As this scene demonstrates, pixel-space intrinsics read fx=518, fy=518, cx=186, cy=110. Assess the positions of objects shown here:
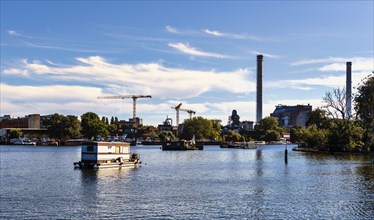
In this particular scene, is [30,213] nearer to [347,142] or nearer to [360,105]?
[360,105]

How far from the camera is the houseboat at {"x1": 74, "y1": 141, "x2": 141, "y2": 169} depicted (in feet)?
280

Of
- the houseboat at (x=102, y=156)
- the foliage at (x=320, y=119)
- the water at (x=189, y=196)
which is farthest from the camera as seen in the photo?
the foliage at (x=320, y=119)

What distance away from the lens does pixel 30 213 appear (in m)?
41.1

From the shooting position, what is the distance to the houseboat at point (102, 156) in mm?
85281

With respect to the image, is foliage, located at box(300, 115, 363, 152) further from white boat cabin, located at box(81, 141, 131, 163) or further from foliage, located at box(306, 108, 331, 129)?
white boat cabin, located at box(81, 141, 131, 163)

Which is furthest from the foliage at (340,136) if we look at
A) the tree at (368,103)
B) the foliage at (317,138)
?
the tree at (368,103)

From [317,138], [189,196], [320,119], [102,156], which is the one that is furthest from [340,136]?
[189,196]

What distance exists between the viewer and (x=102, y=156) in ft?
286

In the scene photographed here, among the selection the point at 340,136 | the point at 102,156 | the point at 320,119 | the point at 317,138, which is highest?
the point at 320,119

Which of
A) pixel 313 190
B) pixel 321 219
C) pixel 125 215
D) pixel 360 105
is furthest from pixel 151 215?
pixel 360 105

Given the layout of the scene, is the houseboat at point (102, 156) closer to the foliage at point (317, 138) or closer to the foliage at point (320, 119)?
the foliage at point (317, 138)

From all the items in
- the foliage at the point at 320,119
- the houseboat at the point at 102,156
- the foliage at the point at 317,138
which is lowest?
the houseboat at the point at 102,156

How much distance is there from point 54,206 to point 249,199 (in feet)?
57.7

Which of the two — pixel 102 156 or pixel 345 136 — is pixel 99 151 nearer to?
pixel 102 156
